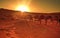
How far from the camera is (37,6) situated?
1.56 m

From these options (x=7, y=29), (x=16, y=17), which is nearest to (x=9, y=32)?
(x=7, y=29)

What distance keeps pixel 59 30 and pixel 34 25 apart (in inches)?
11.2

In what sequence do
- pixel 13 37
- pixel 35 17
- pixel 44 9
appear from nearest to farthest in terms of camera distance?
pixel 13 37, pixel 35 17, pixel 44 9

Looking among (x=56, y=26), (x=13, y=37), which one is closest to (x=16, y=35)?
(x=13, y=37)

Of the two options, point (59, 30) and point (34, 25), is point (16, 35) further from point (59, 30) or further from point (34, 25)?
point (59, 30)

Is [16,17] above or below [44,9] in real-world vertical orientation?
below

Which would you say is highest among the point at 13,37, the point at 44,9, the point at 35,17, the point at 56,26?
the point at 44,9

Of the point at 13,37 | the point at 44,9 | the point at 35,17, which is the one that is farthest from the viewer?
the point at 44,9

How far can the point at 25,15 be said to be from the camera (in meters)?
1.40

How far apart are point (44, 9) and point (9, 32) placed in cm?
53

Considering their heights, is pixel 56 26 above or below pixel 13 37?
above

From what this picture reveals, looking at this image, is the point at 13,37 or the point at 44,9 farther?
the point at 44,9

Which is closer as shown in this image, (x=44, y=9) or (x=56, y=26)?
(x=56, y=26)

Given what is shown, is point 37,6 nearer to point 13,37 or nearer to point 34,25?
point 34,25
